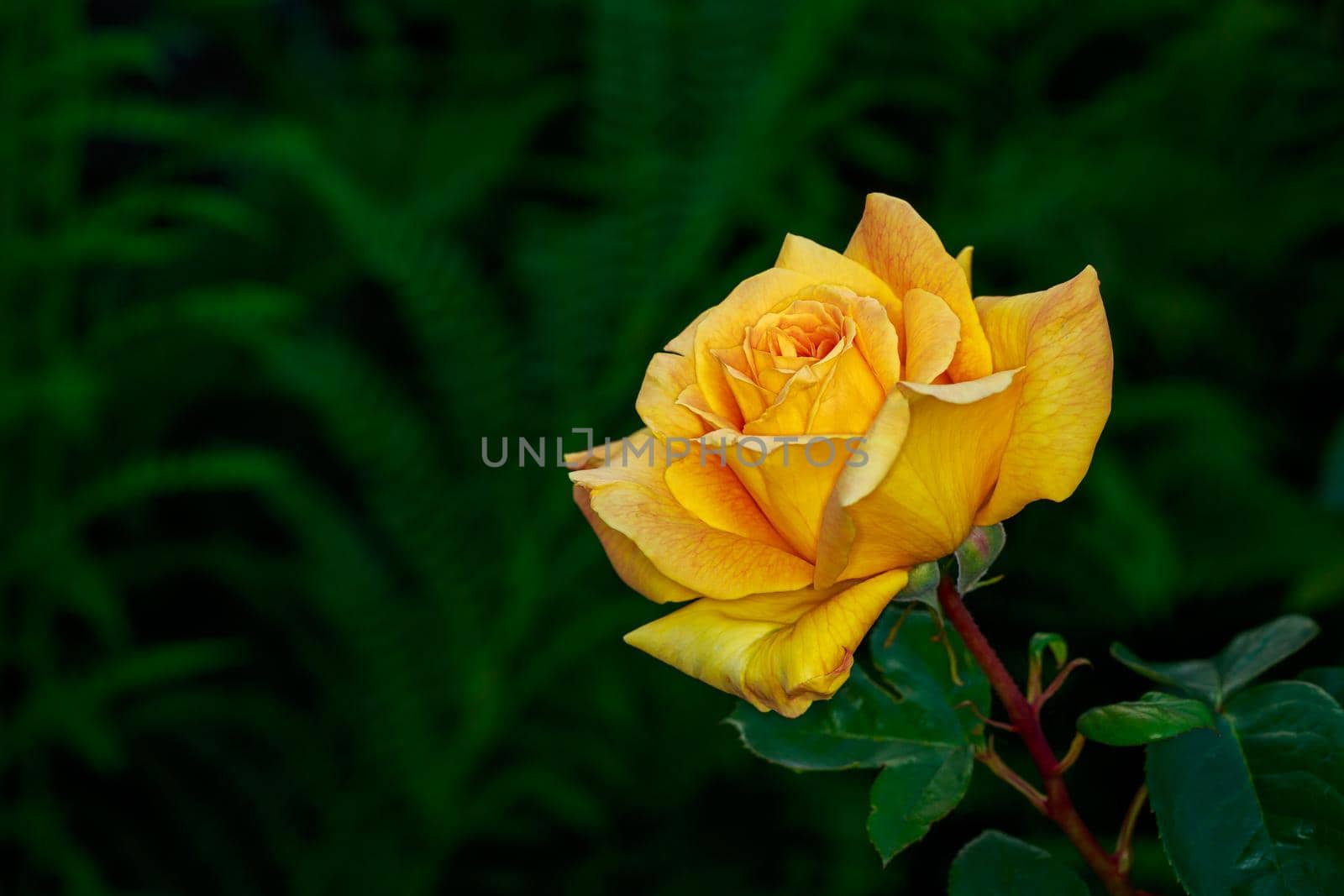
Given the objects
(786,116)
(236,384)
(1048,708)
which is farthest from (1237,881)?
(236,384)

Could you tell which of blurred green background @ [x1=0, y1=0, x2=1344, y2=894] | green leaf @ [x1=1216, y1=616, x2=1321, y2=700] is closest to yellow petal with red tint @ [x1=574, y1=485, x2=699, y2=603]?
green leaf @ [x1=1216, y1=616, x2=1321, y2=700]

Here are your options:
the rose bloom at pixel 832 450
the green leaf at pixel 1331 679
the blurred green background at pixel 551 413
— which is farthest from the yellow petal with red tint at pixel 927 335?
the blurred green background at pixel 551 413

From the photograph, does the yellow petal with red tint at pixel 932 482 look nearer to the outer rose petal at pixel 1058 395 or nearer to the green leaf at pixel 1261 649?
the outer rose petal at pixel 1058 395

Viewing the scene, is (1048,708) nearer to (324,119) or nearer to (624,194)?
(624,194)

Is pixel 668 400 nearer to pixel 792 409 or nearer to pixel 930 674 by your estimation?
pixel 792 409

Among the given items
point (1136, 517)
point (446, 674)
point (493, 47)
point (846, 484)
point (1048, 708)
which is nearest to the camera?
point (846, 484)

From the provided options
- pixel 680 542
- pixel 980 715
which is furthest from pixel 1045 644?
pixel 680 542

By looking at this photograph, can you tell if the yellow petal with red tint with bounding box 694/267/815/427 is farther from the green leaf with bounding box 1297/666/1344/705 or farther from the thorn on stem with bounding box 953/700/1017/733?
the green leaf with bounding box 1297/666/1344/705
